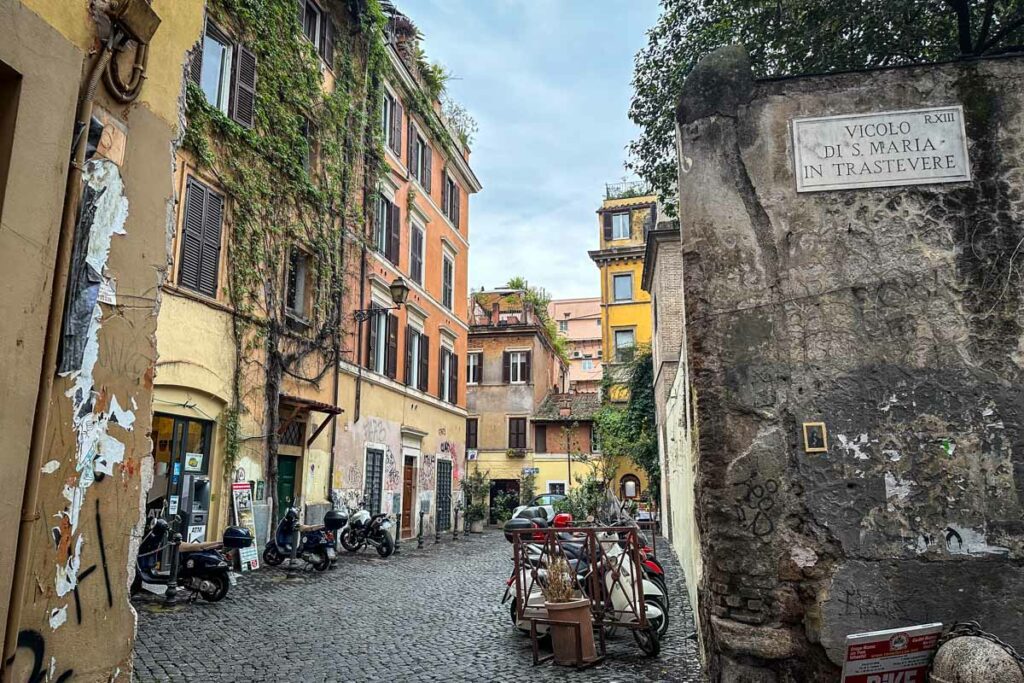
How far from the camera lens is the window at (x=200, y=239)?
1130cm

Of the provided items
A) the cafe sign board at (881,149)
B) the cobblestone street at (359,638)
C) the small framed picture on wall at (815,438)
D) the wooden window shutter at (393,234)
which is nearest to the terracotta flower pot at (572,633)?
the cobblestone street at (359,638)

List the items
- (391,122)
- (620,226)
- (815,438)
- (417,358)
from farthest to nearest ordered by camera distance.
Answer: (620,226)
(417,358)
(391,122)
(815,438)

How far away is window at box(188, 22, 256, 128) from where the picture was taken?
40.6 feet

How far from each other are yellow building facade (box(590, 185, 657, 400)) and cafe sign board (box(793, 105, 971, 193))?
29.7 m

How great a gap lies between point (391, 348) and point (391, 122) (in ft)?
19.8

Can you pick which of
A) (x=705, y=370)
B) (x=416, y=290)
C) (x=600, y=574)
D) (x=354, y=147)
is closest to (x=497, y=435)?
(x=416, y=290)

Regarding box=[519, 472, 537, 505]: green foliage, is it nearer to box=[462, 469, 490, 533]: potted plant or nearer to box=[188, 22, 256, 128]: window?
box=[462, 469, 490, 533]: potted plant

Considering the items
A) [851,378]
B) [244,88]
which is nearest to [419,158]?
[244,88]

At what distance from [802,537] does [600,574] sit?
8.04 ft

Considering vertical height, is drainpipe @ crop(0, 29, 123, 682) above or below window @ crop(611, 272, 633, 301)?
below

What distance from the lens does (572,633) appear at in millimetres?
6039

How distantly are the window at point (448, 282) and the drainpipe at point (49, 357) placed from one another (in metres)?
19.5

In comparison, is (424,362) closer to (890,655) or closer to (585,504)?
(585,504)

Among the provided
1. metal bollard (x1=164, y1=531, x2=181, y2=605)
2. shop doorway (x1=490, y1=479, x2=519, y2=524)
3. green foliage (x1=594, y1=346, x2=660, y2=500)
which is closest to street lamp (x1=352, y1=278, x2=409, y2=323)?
metal bollard (x1=164, y1=531, x2=181, y2=605)
